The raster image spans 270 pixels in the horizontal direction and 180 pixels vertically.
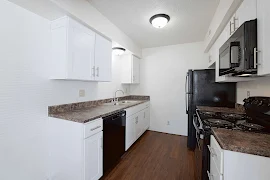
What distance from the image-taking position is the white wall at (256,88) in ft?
5.09

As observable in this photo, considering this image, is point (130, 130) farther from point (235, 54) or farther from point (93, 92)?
point (235, 54)

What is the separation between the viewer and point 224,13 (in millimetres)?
1604

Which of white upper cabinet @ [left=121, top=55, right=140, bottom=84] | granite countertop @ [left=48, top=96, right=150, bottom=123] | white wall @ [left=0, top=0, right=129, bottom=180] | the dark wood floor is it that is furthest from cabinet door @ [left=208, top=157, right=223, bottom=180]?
white upper cabinet @ [left=121, top=55, right=140, bottom=84]

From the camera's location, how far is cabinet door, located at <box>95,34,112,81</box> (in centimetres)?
209

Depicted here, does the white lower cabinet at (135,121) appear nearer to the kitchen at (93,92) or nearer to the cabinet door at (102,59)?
the kitchen at (93,92)

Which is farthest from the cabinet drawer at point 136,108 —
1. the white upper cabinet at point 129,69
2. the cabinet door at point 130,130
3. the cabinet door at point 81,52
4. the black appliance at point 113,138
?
the cabinet door at point 81,52

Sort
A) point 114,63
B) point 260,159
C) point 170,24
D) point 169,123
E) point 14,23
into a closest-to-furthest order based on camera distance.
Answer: point 260,159 < point 14,23 < point 170,24 < point 114,63 < point 169,123

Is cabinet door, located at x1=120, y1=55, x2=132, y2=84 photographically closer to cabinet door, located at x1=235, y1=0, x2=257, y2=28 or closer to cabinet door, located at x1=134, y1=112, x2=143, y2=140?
cabinet door, located at x1=134, y1=112, x2=143, y2=140

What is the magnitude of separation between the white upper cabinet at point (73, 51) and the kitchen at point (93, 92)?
0.01 m

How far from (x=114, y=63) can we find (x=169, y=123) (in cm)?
221

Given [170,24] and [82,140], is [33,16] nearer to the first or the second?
[82,140]

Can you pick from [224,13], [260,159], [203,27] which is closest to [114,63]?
[203,27]

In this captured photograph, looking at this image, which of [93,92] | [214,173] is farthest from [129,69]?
[214,173]

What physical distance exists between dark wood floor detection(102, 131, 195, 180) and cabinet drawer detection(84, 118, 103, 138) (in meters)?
0.75
